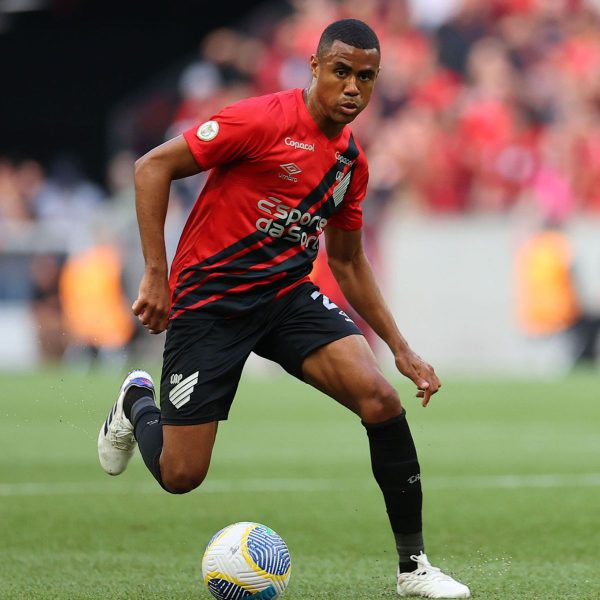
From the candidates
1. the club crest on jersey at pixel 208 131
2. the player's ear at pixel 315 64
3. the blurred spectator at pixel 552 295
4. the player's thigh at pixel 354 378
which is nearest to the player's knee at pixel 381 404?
the player's thigh at pixel 354 378

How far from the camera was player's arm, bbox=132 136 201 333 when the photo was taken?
4969 mm

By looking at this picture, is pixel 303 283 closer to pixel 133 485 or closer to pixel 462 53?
pixel 133 485

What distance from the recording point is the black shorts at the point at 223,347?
17.4 ft

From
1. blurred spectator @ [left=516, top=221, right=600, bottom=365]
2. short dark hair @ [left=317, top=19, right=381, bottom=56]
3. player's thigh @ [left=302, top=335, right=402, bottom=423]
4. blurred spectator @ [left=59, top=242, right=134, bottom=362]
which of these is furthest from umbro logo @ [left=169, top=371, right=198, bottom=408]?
blurred spectator @ [left=516, top=221, right=600, bottom=365]

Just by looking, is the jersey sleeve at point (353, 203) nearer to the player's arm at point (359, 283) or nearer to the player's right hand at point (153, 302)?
the player's arm at point (359, 283)

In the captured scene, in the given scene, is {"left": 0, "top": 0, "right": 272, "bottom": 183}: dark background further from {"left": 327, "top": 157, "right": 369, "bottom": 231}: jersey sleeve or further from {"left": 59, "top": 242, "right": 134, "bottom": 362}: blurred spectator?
{"left": 327, "top": 157, "right": 369, "bottom": 231}: jersey sleeve

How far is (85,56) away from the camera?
27000 mm

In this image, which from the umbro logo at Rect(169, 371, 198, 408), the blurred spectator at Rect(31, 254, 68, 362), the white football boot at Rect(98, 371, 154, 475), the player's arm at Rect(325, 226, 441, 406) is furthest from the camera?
the blurred spectator at Rect(31, 254, 68, 362)

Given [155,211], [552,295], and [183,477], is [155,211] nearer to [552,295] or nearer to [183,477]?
[183,477]

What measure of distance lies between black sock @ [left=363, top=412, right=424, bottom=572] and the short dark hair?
1437mm

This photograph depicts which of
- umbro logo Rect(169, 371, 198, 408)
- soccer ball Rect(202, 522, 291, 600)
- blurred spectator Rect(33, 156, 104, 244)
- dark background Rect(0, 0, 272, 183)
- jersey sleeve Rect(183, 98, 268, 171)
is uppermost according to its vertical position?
dark background Rect(0, 0, 272, 183)

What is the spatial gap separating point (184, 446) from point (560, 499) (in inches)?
124

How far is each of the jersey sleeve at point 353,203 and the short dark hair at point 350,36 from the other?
53cm

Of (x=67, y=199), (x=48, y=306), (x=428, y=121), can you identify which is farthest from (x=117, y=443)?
(x=67, y=199)
